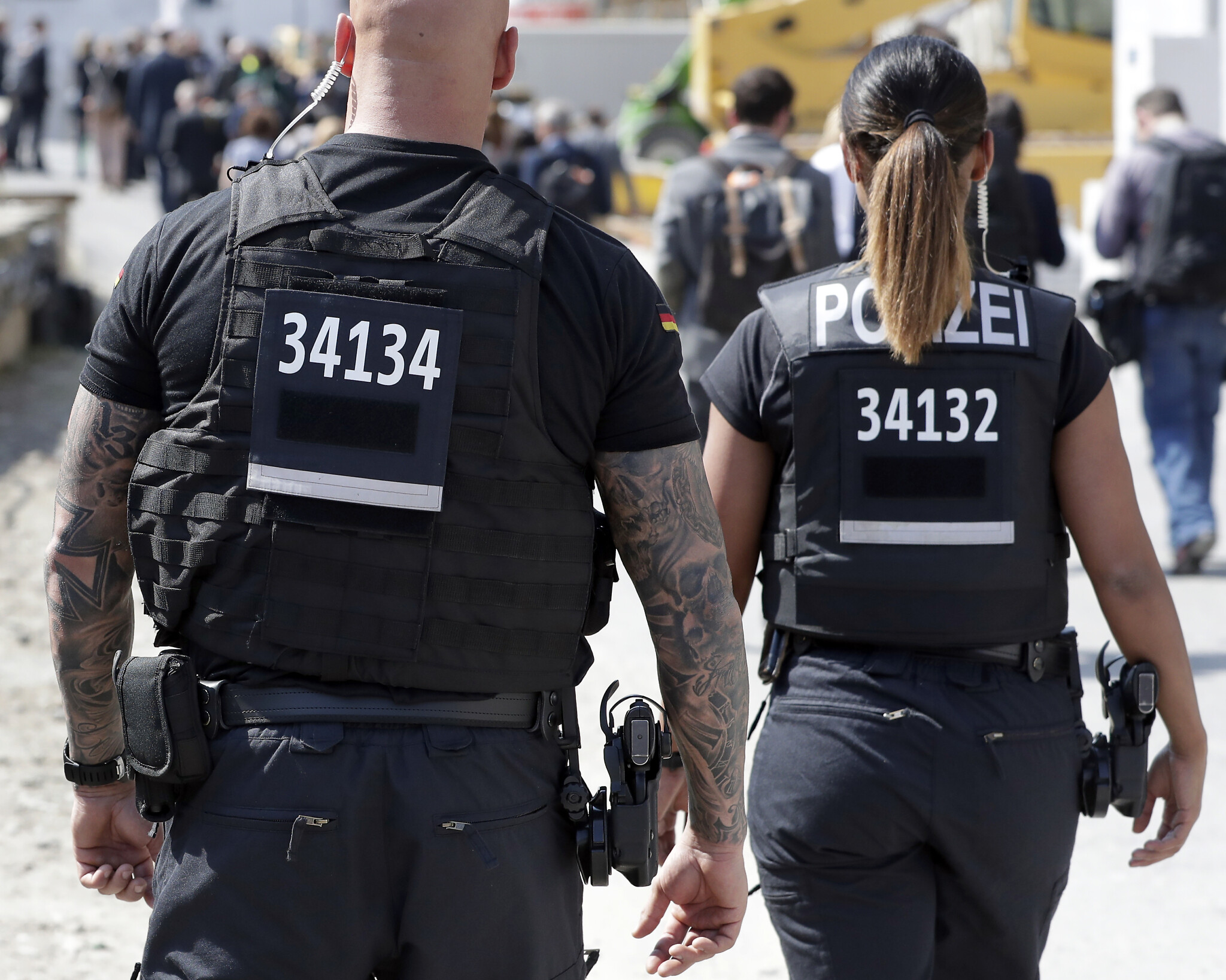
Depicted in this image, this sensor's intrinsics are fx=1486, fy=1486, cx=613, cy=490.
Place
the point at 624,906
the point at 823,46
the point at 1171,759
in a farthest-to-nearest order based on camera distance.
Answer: the point at 823,46
the point at 624,906
the point at 1171,759

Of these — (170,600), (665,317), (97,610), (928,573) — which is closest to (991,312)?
(928,573)

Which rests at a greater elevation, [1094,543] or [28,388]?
[1094,543]

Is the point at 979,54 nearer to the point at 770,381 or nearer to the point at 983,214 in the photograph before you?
the point at 983,214

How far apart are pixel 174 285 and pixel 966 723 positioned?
1267mm

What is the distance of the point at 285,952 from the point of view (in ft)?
5.71

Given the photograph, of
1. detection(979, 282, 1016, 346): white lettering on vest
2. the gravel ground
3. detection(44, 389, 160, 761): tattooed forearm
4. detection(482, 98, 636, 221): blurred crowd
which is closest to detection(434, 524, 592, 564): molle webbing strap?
detection(44, 389, 160, 761): tattooed forearm

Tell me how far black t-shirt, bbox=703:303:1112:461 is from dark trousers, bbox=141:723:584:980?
78cm

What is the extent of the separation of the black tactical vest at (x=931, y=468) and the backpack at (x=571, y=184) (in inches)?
517

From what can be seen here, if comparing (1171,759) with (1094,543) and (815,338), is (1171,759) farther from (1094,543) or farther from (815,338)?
(815,338)

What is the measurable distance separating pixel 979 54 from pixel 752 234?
13948 mm

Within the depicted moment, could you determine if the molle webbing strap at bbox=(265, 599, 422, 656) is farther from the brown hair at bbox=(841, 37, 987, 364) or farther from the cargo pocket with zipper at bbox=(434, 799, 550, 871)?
the brown hair at bbox=(841, 37, 987, 364)

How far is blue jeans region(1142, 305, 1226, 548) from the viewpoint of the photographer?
6.53 m

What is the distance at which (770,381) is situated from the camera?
2.32 metres

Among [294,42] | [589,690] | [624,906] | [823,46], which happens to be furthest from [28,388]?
[294,42]
